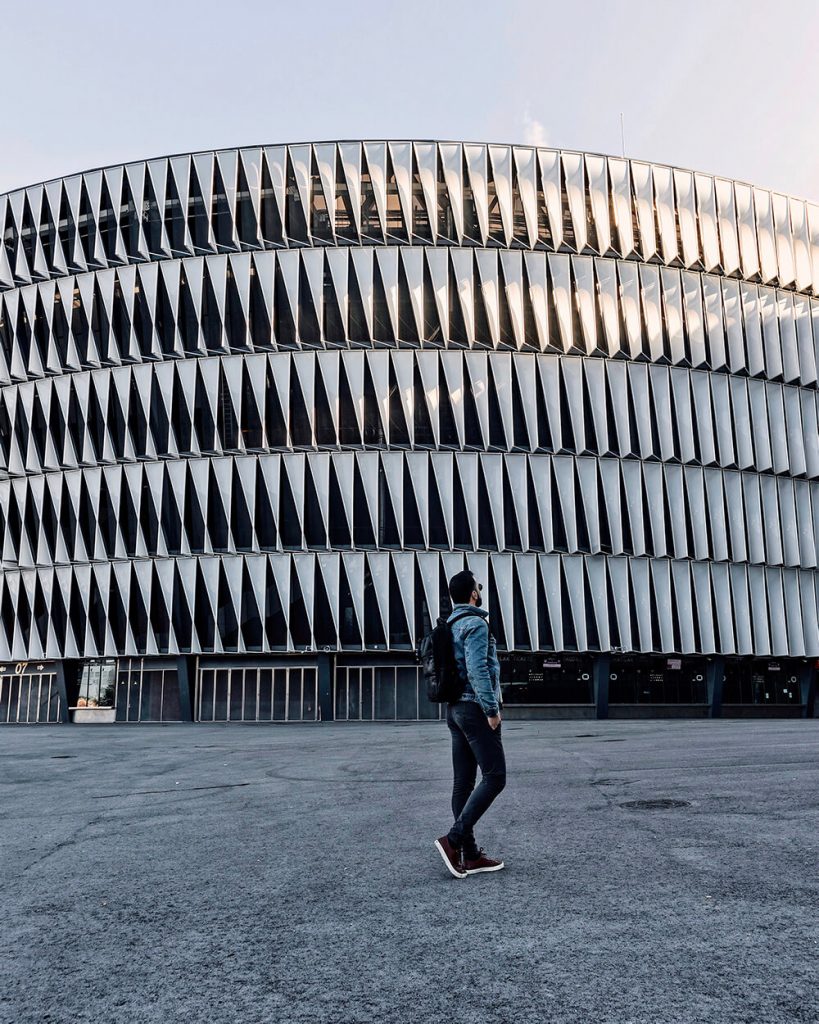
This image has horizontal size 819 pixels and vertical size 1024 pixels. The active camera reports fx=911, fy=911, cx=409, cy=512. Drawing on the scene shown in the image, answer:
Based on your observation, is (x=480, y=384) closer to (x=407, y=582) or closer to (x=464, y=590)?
(x=407, y=582)

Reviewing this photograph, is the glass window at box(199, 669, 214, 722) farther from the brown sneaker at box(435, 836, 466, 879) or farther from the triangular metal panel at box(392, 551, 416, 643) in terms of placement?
the brown sneaker at box(435, 836, 466, 879)

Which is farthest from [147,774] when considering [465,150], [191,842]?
A: [465,150]

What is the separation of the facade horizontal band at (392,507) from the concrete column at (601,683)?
16.2 ft

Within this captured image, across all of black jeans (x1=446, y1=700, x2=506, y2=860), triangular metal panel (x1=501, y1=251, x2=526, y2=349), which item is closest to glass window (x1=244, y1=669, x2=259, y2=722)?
triangular metal panel (x1=501, y1=251, x2=526, y2=349)

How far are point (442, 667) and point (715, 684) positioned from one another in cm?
3973

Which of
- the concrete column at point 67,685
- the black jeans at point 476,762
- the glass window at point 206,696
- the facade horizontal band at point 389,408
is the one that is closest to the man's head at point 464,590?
the black jeans at point 476,762

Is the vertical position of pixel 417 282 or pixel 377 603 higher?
pixel 417 282

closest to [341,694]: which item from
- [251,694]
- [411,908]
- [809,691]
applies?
[251,694]

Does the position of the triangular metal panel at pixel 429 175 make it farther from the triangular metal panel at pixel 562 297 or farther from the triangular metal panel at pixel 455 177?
the triangular metal panel at pixel 562 297

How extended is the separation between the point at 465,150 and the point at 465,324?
8.15 m

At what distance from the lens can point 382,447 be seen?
1598 inches

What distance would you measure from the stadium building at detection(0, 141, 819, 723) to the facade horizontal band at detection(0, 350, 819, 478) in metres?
0.14

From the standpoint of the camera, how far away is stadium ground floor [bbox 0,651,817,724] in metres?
40.9

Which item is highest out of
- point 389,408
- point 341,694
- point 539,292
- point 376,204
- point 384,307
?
point 376,204
